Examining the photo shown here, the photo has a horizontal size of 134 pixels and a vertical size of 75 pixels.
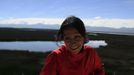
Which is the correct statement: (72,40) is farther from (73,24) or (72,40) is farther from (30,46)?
(30,46)

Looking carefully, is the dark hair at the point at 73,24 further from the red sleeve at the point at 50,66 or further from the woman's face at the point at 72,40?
the red sleeve at the point at 50,66

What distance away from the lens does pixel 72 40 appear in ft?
11.0

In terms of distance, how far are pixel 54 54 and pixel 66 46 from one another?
171 mm

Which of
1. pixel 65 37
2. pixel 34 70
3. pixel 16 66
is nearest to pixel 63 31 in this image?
pixel 65 37

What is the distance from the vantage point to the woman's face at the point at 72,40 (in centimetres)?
334

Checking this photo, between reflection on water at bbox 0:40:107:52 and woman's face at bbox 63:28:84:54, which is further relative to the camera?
reflection on water at bbox 0:40:107:52

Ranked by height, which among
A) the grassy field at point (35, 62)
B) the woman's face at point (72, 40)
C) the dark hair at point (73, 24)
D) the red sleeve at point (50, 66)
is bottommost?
the grassy field at point (35, 62)

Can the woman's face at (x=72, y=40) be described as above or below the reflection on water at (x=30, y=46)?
above

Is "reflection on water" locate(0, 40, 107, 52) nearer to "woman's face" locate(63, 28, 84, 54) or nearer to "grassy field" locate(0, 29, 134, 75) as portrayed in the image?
"grassy field" locate(0, 29, 134, 75)

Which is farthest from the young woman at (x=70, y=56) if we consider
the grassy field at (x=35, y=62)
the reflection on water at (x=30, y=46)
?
the reflection on water at (x=30, y=46)

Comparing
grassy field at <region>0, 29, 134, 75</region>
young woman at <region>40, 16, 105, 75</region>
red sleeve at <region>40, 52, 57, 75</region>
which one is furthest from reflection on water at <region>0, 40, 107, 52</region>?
red sleeve at <region>40, 52, 57, 75</region>

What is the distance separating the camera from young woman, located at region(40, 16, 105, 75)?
3.28 m

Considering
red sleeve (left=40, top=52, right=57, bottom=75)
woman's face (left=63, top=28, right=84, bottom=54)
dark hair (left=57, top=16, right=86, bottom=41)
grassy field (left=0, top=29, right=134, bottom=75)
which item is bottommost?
grassy field (left=0, top=29, right=134, bottom=75)

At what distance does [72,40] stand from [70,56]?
0.57 feet
